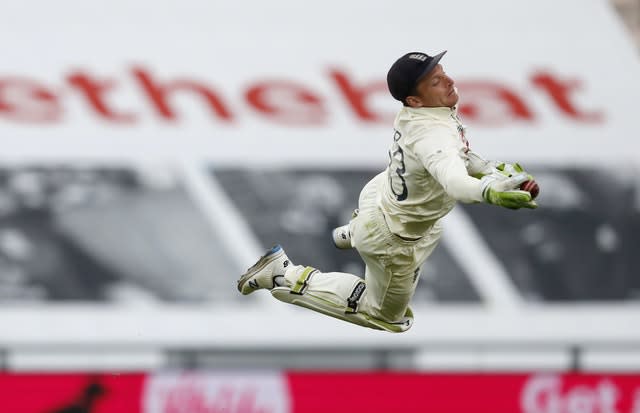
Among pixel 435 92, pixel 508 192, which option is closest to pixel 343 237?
pixel 435 92

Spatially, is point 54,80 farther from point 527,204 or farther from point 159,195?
point 527,204

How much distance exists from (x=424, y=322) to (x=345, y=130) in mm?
2295

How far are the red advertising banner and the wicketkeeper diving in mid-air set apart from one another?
236 centimetres

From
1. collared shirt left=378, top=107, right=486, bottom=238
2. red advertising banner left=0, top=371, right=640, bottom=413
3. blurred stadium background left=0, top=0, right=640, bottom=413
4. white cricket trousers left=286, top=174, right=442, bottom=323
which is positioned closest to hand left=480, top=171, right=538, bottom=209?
collared shirt left=378, top=107, right=486, bottom=238

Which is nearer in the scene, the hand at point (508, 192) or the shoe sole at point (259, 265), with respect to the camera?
the hand at point (508, 192)

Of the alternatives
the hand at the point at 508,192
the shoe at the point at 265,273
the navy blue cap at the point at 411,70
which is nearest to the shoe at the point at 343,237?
the shoe at the point at 265,273

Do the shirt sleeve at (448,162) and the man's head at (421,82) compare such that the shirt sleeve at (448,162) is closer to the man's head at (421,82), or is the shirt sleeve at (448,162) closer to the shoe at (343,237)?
the man's head at (421,82)

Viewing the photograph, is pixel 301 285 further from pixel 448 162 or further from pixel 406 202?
pixel 448 162

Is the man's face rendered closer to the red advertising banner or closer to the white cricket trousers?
the white cricket trousers

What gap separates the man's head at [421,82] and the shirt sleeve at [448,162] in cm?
17

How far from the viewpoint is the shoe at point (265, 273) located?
7.80 metres

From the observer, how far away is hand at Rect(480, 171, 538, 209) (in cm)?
595

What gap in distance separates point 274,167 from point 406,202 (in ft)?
29.9

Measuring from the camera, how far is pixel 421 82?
6711 mm
